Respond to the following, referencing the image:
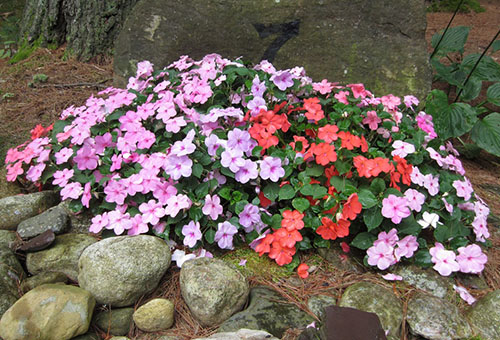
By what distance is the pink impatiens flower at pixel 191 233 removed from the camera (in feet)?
7.13

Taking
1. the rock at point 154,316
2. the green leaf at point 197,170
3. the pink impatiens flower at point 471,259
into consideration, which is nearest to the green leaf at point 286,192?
the green leaf at point 197,170

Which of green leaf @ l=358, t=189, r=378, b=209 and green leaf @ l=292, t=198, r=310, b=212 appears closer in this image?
green leaf @ l=358, t=189, r=378, b=209

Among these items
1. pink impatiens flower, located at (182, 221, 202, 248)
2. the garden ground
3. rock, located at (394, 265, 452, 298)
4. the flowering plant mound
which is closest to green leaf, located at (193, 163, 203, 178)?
the flowering plant mound

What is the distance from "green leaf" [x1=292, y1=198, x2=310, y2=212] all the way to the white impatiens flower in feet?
2.18

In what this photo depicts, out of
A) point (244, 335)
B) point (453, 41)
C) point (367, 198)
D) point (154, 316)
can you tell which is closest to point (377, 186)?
point (367, 198)

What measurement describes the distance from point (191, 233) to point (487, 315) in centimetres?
161

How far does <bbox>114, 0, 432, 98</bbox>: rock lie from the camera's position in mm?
3256

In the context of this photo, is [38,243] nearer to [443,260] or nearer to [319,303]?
[319,303]

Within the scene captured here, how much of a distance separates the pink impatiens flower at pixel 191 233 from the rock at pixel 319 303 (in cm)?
70

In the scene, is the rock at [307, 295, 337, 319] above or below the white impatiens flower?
below

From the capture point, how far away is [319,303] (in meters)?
2.04

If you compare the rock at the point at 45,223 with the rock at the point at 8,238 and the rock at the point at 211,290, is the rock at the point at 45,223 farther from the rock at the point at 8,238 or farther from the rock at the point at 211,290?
the rock at the point at 211,290

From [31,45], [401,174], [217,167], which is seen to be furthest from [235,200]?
[31,45]

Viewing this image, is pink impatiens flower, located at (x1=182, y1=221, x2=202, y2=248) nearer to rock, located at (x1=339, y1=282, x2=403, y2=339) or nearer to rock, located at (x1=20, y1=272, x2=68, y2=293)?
rock, located at (x1=20, y1=272, x2=68, y2=293)
